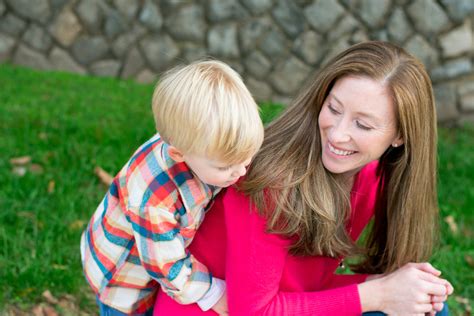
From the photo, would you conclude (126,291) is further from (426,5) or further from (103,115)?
(426,5)

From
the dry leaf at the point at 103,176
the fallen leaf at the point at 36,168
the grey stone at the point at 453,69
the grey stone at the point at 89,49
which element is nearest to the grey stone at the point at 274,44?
the grey stone at the point at 453,69

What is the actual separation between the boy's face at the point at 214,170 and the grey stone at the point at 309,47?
4117mm

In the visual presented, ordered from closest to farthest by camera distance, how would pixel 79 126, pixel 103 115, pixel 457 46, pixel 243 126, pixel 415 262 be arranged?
pixel 243 126, pixel 415 262, pixel 79 126, pixel 103 115, pixel 457 46

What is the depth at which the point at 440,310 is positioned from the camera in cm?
210

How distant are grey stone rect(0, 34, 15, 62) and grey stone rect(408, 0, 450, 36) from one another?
3350mm

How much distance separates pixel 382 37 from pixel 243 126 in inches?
164

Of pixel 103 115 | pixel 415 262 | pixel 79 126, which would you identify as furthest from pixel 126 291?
pixel 103 115

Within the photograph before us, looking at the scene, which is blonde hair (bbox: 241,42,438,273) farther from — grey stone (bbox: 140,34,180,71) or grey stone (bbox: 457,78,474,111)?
grey stone (bbox: 140,34,180,71)

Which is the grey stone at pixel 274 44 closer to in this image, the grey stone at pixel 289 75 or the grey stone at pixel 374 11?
the grey stone at pixel 289 75

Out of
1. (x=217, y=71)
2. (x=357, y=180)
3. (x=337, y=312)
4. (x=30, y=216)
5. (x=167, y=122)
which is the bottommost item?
(x=30, y=216)

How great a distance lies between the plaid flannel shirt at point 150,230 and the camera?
1827 mm

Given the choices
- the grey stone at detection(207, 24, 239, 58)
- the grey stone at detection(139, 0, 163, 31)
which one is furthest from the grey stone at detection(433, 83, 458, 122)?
the grey stone at detection(139, 0, 163, 31)

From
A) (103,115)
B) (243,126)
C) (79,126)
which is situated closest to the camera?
(243,126)

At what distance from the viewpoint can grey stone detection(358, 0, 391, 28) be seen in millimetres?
5555
